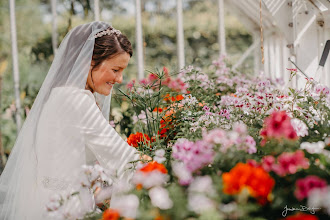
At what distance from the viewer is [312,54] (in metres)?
A: 2.38

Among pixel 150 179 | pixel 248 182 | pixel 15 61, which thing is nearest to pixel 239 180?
pixel 248 182

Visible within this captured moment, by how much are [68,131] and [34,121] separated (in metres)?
0.25

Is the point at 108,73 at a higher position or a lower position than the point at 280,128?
higher

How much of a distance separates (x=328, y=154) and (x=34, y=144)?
1.31 metres

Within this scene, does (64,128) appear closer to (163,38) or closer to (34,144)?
(34,144)

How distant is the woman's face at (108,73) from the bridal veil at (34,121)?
0.06 metres

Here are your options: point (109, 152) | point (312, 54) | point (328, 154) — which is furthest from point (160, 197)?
point (312, 54)

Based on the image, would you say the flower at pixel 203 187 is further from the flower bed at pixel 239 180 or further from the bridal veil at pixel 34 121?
the bridal veil at pixel 34 121

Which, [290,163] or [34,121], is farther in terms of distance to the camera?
[34,121]

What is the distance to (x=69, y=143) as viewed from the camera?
5.61 feet

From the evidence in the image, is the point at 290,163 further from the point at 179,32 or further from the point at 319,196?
the point at 179,32

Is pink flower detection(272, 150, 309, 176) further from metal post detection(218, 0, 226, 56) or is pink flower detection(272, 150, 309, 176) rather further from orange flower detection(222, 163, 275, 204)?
metal post detection(218, 0, 226, 56)
